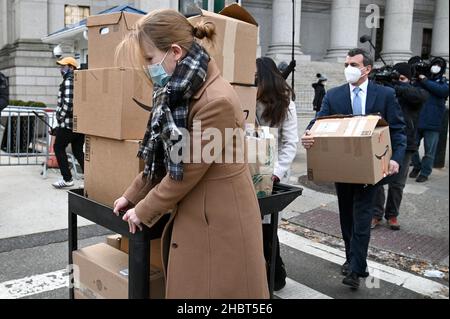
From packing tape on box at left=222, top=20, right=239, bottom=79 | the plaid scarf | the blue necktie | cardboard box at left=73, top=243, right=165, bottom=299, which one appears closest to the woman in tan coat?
the plaid scarf

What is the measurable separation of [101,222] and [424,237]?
4437 millimetres

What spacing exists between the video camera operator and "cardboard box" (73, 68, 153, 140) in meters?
6.84

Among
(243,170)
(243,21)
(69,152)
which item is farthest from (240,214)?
(69,152)

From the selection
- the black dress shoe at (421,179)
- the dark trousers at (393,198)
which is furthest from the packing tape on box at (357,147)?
the black dress shoe at (421,179)

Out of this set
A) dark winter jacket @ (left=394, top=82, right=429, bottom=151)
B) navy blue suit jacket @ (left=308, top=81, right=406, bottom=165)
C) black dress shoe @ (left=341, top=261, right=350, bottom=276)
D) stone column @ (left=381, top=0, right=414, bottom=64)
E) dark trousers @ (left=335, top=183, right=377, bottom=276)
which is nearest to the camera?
dark trousers @ (left=335, top=183, right=377, bottom=276)

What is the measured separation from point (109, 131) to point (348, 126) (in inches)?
75.5

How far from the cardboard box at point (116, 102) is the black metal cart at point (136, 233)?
0.44 m

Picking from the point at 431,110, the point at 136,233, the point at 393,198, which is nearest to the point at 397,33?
the point at 431,110

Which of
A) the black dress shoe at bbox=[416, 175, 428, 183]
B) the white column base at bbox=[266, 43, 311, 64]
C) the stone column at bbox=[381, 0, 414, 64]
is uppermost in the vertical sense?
the stone column at bbox=[381, 0, 414, 64]

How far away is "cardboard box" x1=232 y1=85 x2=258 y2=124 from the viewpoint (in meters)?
3.22

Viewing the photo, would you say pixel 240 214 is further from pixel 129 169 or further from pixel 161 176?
pixel 129 169

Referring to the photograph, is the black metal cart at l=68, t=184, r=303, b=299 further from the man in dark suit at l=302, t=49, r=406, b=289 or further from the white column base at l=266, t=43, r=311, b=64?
the white column base at l=266, t=43, r=311, b=64

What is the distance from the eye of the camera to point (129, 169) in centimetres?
271
